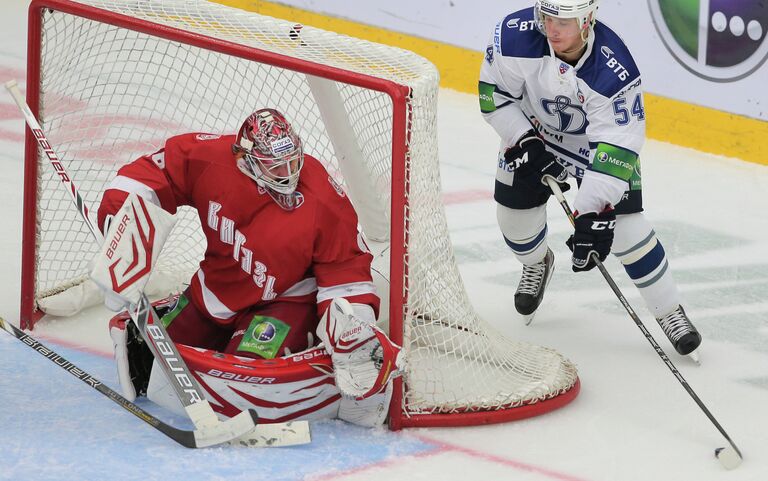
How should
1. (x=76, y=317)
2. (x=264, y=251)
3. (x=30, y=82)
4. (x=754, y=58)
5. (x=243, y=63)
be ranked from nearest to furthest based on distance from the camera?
(x=264, y=251) → (x=30, y=82) → (x=76, y=317) → (x=243, y=63) → (x=754, y=58)

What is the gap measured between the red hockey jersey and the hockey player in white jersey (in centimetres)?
56

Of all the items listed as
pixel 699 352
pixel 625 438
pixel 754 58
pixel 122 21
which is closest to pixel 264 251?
pixel 122 21

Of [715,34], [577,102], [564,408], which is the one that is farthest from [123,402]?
[715,34]

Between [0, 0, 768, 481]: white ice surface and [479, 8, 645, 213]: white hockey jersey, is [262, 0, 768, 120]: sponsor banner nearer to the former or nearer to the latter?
[0, 0, 768, 481]: white ice surface

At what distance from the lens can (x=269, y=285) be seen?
3.28 meters

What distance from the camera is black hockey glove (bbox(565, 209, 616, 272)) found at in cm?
339

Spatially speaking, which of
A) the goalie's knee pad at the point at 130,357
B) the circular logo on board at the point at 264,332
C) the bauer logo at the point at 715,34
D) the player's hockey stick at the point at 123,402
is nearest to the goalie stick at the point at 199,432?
the player's hockey stick at the point at 123,402

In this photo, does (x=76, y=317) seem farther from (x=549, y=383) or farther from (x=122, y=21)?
(x=549, y=383)

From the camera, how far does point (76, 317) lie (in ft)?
12.6

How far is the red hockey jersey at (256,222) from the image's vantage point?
10.5ft

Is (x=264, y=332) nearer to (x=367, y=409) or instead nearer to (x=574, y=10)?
(x=367, y=409)

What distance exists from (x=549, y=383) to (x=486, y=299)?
795mm

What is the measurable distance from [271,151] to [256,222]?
207 mm

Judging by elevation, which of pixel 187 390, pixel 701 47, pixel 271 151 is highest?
pixel 271 151
